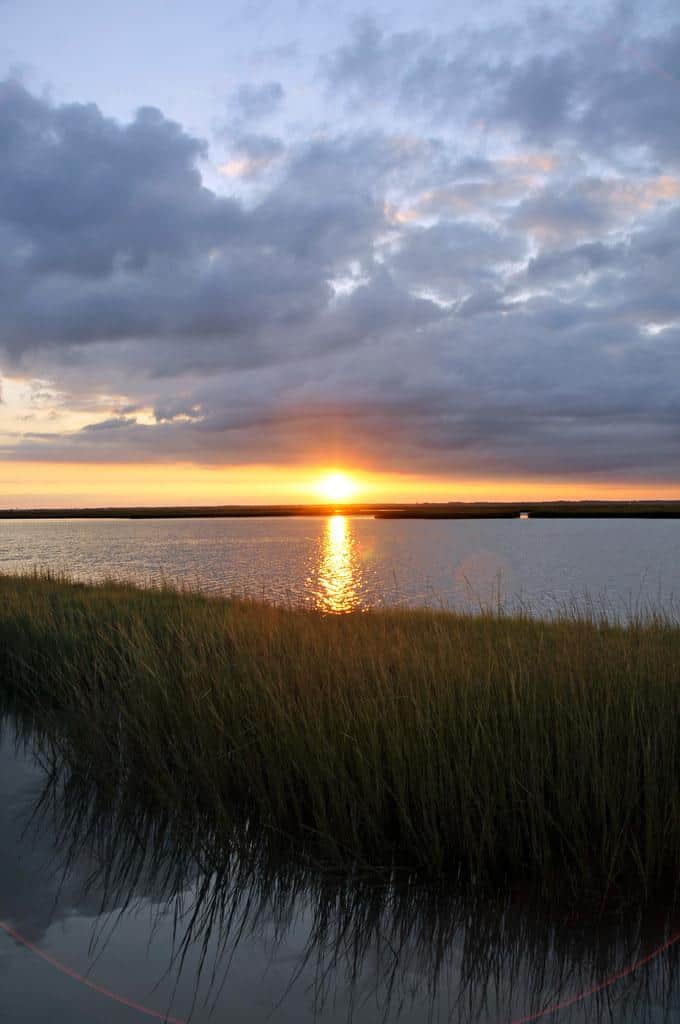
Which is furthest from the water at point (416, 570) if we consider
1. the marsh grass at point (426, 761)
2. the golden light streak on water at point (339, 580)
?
the marsh grass at point (426, 761)

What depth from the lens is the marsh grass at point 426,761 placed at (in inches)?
159

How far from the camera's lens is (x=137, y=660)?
697 cm

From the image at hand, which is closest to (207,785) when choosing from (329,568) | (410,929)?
(410,929)

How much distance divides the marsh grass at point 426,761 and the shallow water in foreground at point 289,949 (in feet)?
0.86

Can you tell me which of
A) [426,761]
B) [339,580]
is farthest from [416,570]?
[426,761]

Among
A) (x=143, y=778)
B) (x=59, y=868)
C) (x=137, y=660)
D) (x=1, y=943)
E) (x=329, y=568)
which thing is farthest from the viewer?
(x=329, y=568)

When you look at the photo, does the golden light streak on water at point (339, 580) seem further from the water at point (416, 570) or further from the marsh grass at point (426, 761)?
the marsh grass at point (426, 761)

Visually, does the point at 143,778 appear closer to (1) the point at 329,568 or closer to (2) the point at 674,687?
(2) the point at 674,687

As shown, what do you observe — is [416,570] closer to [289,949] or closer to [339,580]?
[339,580]

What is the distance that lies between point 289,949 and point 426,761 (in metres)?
1.41

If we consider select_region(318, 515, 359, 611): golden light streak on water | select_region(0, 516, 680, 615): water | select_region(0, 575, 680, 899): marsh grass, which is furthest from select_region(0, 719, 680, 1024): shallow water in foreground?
select_region(318, 515, 359, 611): golden light streak on water

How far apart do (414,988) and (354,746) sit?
156cm

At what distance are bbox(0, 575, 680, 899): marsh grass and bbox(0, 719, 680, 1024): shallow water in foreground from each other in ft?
0.86

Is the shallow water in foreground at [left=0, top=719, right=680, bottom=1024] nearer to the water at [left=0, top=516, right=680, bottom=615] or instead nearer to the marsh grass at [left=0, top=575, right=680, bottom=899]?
the marsh grass at [left=0, top=575, right=680, bottom=899]
